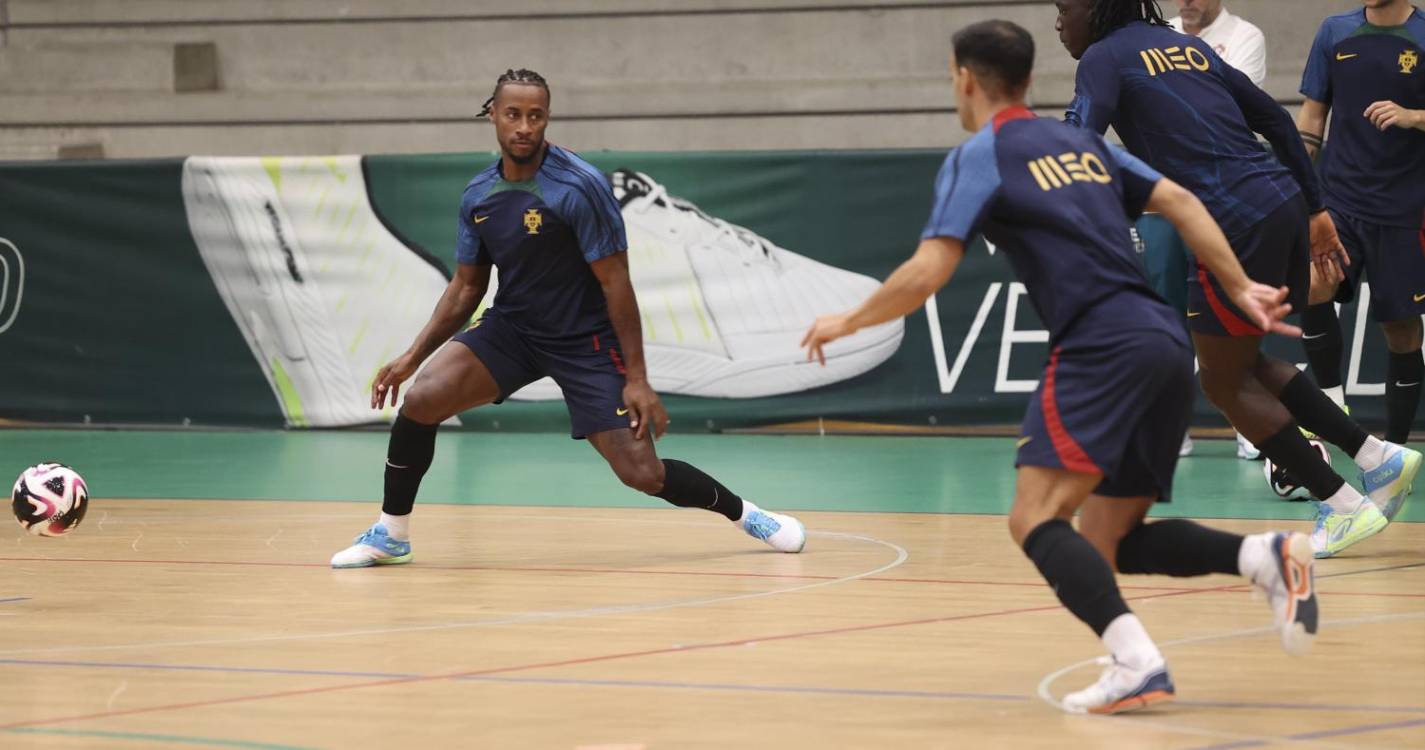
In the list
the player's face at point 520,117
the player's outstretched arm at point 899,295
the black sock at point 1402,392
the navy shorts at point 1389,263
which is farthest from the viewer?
the black sock at point 1402,392

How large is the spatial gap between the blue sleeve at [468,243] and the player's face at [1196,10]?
13.1 feet

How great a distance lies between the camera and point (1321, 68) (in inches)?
300

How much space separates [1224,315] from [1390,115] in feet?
6.15

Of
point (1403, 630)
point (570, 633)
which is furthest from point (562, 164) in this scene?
point (1403, 630)

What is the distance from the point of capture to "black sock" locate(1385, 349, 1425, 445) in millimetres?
8336

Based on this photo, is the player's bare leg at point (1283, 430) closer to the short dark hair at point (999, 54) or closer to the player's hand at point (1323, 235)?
the player's hand at point (1323, 235)

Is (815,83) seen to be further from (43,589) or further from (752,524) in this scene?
(43,589)

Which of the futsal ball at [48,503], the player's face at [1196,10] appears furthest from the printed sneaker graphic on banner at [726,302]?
the futsal ball at [48,503]

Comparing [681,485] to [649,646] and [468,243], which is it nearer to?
[468,243]

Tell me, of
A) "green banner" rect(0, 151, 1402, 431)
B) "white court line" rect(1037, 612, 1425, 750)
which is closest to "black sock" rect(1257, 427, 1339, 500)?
"white court line" rect(1037, 612, 1425, 750)

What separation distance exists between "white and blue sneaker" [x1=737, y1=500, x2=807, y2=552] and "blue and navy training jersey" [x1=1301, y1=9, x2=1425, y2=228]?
2.90m

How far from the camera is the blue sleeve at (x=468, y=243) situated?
6.56 meters

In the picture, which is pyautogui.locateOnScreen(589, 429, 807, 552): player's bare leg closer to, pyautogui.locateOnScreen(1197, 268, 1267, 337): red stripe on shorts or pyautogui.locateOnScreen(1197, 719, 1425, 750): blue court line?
Result: pyautogui.locateOnScreen(1197, 268, 1267, 337): red stripe on shorts

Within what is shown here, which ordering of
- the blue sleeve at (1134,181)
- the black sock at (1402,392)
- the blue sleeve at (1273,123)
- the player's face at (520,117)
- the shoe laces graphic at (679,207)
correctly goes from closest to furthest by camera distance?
the blue sleeve at (1134,181), the blue sleeve at (1273,123), the player's face at (520,117), the black sock at (1402,392), the shoe laces graphic at (679,207)
